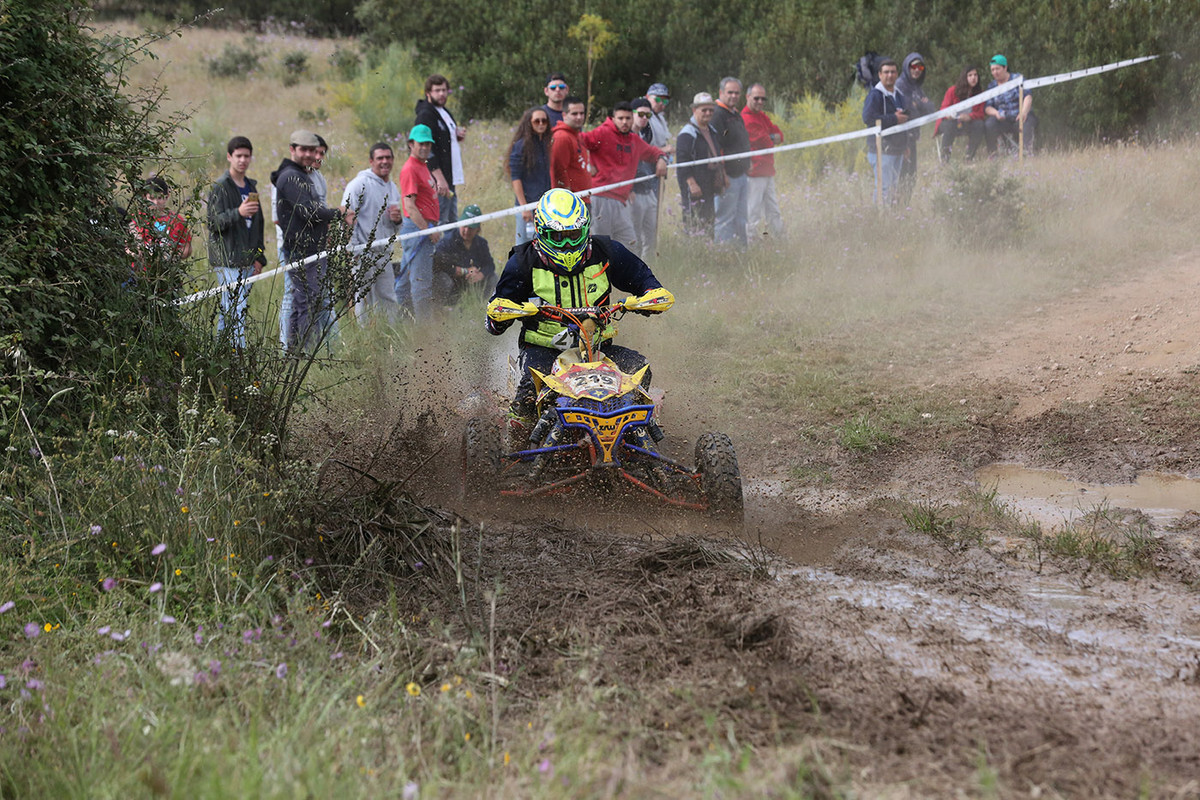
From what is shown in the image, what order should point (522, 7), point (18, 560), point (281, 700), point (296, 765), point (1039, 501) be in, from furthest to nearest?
point (522, 7)
point (1039, 501)
point (18, 560)
point (281, 700)
point (296, 765)

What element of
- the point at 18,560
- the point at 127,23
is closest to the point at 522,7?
the point at 127,23

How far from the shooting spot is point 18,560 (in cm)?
460

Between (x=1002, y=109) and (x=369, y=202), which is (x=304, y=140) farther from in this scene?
(x=1002, y=109)

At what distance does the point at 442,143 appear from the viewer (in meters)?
11.5

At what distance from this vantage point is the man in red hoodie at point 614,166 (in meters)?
11.7

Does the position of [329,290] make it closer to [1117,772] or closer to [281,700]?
[281,700]

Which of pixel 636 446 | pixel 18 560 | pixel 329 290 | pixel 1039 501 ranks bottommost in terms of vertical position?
pixel 1039 501

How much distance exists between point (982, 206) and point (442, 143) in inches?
278

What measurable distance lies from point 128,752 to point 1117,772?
3.05 m

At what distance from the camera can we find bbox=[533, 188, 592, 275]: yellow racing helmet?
7.36 m

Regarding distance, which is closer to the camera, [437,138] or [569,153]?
[569,153]

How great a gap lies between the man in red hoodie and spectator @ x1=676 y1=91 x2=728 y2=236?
111 centimetres

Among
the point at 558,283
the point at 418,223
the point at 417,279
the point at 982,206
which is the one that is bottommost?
the point at 982,206

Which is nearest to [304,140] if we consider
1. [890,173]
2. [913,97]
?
[890,173]
